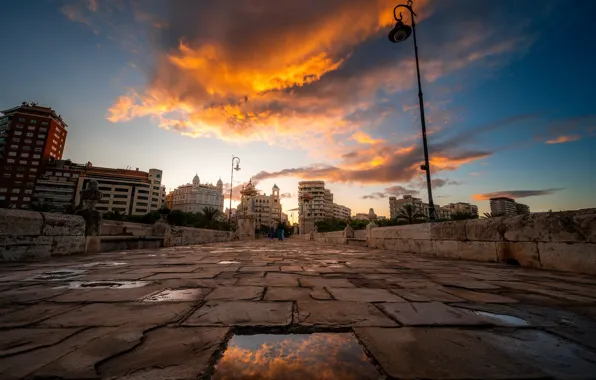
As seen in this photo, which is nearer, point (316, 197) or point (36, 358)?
point (36, 358)

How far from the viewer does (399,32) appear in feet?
24.4

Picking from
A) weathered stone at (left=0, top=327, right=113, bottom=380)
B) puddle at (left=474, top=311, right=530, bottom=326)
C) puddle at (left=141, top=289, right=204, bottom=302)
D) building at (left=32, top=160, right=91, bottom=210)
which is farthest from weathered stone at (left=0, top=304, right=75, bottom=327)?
building at (left=32, top=160, right=91, bottom=210)

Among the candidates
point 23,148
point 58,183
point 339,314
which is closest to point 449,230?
point 339,314

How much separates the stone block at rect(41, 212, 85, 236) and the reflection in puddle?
6210 mm

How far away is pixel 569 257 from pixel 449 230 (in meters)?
2.50

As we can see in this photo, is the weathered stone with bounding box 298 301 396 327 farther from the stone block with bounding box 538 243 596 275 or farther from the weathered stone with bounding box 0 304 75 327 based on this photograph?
the stone block with bounding box 538 243 596 275

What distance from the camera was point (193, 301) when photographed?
1989 mm

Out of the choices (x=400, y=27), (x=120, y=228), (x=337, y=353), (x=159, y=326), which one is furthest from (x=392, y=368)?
(x=120, y=228)

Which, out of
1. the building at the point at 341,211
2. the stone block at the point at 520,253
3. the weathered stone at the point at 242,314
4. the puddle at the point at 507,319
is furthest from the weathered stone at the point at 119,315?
the building at the point at 341,211

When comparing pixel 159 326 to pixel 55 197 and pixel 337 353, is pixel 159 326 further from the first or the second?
pixel 55 197

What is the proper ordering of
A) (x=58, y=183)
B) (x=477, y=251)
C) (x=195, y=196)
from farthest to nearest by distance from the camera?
(x=195, y=196), (x=58, y=183), (x=477, y=251)

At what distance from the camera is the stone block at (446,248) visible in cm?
581

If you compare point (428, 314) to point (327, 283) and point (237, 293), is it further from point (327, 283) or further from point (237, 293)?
point (237, 293)

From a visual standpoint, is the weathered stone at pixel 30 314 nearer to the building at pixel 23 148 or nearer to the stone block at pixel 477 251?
the stone block at pixel 477 251
